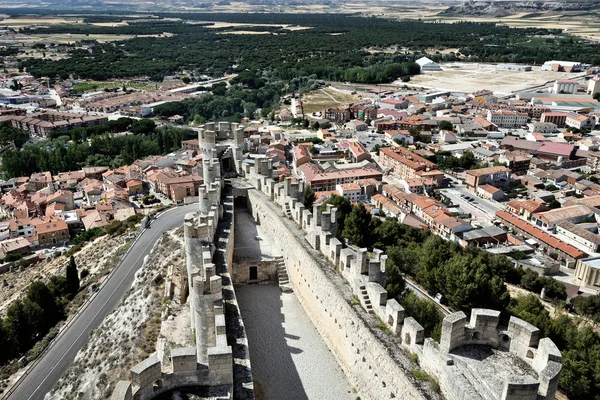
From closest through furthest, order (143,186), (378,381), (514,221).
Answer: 1. (378,381)
2. (514,221)
3. (143,186)

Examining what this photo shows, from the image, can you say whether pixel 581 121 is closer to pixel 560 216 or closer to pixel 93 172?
pixel 560 216

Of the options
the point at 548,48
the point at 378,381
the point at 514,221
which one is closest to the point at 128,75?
the point at 514,221

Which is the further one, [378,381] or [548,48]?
[548,48]

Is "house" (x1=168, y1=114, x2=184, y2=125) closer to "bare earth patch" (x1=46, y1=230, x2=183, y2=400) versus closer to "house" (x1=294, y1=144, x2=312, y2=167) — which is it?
"house" (x1=294, y1=144, x2=312, y2=167)

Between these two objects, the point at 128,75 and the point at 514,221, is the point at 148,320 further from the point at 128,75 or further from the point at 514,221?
the point at 128,75

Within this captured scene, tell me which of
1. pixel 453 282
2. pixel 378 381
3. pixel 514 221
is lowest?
pixel 514 221

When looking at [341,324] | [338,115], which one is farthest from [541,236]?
[338,115]

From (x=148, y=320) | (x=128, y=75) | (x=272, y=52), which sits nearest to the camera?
(x=148, y=320)

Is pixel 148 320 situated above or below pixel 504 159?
above
